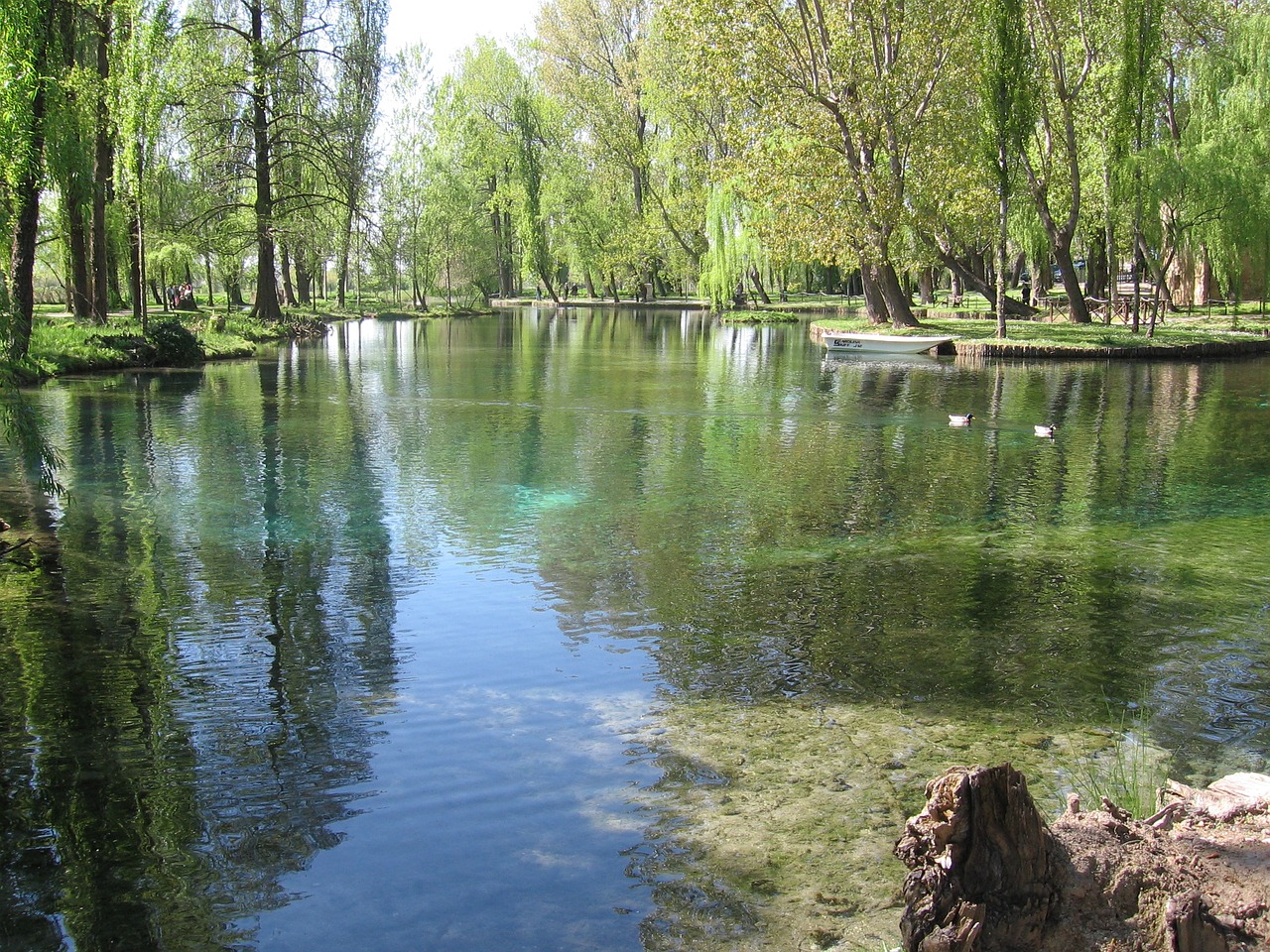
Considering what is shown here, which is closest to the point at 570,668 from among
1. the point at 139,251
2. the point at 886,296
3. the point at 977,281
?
the point at 139,251

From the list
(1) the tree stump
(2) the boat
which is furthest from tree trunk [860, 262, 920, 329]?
(1) the tree stump

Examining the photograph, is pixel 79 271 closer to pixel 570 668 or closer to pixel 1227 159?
pixel 570 668

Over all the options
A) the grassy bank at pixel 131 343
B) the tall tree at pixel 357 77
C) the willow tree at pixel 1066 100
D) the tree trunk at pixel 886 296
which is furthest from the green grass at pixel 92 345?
the willow tree at pixel 1066 100

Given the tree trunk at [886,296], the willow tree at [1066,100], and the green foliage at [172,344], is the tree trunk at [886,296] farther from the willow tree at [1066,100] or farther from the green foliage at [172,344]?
the green foliage at [172,344]

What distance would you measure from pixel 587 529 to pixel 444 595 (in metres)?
2.34

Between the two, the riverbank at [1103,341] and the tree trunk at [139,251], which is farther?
the riverbank at [1103,341]

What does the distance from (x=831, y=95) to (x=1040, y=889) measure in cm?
3354

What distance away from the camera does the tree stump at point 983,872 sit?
354 cm

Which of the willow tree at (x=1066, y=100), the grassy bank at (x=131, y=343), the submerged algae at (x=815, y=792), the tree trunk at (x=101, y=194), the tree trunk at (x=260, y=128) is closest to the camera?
the submerged algae at (x=815, y=792)

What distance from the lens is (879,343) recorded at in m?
32.5

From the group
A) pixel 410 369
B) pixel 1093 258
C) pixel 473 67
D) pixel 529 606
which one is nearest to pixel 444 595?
pixel 529 606

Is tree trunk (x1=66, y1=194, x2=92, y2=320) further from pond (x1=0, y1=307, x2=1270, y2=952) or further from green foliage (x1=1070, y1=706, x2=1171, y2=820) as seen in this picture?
green foliage (x1=1070, y1=706, x2=1171, y2=820)

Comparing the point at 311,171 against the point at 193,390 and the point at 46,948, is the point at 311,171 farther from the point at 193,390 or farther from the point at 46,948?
the point at 46,948

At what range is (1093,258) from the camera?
5028 centimetres
